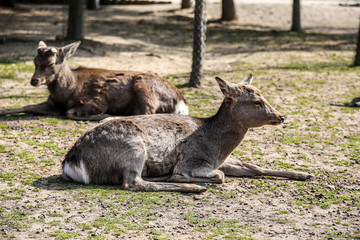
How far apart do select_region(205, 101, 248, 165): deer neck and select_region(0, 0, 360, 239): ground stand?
1.23ft

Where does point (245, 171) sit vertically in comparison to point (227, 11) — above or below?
below

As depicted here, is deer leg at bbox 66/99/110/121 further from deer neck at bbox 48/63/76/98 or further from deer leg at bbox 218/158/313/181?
deer leg at bbox 218/158/313/181

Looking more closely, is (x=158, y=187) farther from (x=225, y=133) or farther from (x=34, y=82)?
(x=34, y=82)

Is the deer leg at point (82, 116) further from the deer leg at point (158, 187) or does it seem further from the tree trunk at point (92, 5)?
the tree trunk at point (92, 5)

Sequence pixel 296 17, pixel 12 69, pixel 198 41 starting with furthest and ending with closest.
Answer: pixel 296 17, pixel 12 69, pixel 198 41

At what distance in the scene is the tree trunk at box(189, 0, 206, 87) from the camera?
11602mm

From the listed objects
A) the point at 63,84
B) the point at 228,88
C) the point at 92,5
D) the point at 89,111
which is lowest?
the point at 89,111

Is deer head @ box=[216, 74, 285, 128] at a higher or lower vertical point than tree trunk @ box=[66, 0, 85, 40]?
lower

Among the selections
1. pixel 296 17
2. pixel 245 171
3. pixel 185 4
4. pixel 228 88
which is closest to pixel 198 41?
pixel 228 88

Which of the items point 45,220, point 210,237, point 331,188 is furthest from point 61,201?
point 331,188

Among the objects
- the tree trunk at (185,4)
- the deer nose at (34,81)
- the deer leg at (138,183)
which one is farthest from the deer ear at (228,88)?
the tree trunk at (185,4)

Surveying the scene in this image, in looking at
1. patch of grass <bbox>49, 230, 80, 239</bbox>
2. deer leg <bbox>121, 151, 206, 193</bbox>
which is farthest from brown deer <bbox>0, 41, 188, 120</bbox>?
patch of grass <bbox>49, 230, 80, 239</bbox>

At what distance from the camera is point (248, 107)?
6.80 meters

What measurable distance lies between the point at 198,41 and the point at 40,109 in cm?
384
